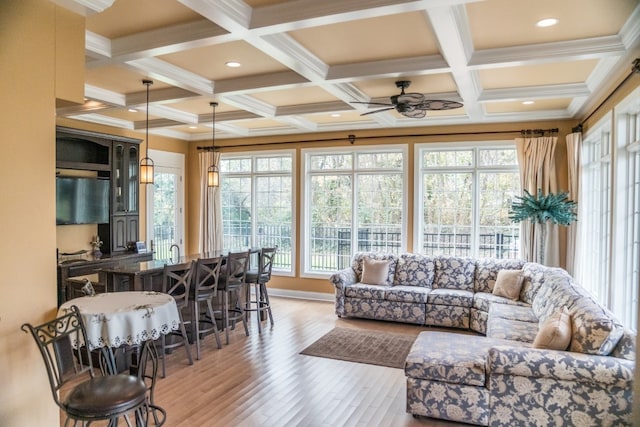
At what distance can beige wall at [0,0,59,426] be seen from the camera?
2.56 metres

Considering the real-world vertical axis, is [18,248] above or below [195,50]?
below

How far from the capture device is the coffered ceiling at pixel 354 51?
3078mm

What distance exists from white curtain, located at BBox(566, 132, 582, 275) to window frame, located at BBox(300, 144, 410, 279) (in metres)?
2.30

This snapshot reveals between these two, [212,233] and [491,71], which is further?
[212,233]

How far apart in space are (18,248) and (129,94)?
11.5ft

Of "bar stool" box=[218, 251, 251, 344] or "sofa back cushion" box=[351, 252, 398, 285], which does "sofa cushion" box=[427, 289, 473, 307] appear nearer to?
"sofa back cushion" box=[351, 252, 398, 285]

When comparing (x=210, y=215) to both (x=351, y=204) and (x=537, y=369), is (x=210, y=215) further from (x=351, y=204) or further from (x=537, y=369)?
(x=537, y=369)

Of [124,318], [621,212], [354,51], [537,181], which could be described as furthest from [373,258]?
[124,318]

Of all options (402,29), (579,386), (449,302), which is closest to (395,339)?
(449,302)

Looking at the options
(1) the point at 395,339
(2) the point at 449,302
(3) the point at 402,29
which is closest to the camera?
(3) the point at 402,29

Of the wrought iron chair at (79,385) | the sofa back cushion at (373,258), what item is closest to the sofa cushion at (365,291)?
the sofa back cushion at (373,258)

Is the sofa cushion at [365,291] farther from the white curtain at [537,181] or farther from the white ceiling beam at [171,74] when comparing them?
the white ceiling beam at [171,74]

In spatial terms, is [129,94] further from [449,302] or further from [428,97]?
[449,302]

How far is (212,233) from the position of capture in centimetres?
846
